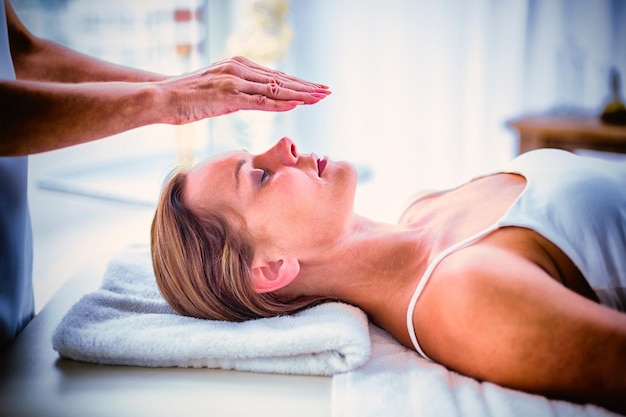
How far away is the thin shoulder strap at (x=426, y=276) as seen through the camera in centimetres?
107

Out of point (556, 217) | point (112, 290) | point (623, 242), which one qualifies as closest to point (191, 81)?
point (112, 290)

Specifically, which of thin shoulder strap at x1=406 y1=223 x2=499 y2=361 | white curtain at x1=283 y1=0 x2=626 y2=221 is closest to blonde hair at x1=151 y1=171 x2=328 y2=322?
thin shoulder strap at x1=406 y1=223 x2=499 y2=361

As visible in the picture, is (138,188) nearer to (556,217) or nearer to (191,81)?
(191,81)

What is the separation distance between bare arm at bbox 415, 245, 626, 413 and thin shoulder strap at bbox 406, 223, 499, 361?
0.03 m

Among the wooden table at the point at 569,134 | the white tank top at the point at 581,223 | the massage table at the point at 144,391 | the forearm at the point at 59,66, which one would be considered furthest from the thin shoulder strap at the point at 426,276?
the wooden table at the point at 569,134

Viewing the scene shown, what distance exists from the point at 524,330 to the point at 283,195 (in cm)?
48

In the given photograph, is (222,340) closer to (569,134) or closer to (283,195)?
(283,195)

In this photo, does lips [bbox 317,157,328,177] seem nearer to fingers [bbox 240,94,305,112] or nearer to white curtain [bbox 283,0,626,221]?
fingers [bbox 240,94,305,112]

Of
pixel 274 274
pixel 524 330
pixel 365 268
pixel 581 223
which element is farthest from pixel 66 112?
pixel 581 223

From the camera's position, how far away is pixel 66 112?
3.09ft

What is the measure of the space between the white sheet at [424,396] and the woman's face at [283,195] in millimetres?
268

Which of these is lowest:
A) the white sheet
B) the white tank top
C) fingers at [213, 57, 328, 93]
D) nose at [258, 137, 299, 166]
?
the white sheet

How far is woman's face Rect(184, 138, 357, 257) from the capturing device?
3.85 ft

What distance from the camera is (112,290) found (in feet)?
4.39
